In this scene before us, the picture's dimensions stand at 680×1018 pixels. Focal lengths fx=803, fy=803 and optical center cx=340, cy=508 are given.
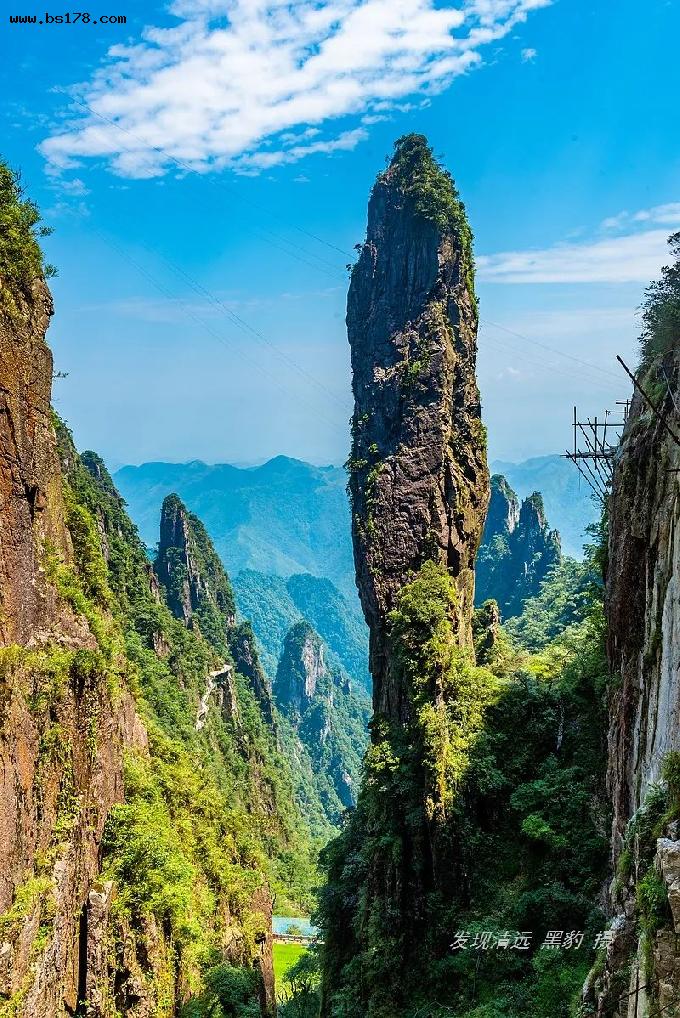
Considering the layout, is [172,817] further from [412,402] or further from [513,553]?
[513,553]

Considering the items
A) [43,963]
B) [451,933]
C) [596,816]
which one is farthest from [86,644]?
[596,816]

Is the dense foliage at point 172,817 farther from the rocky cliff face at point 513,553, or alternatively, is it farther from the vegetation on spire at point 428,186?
the rocky cliff face at point 513,553

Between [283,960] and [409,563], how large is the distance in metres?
26.8

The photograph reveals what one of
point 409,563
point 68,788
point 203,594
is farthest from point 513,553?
point 68,788

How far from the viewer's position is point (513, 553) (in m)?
79.1

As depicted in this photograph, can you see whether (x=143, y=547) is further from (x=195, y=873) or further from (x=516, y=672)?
(x=516, y=672)

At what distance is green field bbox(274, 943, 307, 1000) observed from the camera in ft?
126

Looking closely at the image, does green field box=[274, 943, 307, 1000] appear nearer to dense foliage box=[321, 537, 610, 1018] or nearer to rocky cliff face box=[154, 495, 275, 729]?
dense foliage box=[321, 537, 610, 1018]

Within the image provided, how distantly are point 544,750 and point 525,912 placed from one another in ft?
15.0

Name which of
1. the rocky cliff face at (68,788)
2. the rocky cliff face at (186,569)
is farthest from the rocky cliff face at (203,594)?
the rocky cliff face at (68,788)

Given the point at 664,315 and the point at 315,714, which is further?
the point at 315,714

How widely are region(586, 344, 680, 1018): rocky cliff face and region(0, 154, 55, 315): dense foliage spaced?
12880 mm

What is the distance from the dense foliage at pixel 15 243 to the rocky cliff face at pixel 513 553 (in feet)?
192

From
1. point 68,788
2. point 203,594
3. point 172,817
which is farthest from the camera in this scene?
point 203,594
